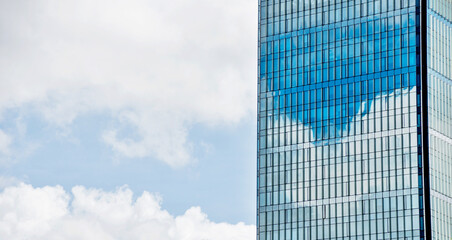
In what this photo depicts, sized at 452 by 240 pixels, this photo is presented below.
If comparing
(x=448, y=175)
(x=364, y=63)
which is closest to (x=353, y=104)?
(x=364, y=63)

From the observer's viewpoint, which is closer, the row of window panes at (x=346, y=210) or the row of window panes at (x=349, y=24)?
the row of window panes at (x=346, y=210)

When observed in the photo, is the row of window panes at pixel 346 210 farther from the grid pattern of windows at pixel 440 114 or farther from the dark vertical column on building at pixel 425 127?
the grid pattern of windows at pixel 440 114

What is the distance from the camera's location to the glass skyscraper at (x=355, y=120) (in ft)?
581

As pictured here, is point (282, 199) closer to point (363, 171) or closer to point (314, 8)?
point (363, 171)

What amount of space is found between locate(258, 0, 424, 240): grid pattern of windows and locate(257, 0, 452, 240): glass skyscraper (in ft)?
0.52

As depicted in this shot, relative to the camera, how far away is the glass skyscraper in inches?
6969

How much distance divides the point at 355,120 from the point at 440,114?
12842 millimetres

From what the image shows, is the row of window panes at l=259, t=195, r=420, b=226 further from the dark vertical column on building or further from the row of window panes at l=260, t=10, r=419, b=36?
the row of window panes at l=260, t=10, r=419, b=36

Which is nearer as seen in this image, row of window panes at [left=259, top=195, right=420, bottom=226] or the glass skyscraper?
row of window panes at [left=259, top=195, right=420, bottom=226]

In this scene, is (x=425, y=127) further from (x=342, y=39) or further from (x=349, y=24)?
(x=349, y=24)

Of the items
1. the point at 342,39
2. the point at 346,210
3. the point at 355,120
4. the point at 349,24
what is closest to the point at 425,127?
the point at 355,120

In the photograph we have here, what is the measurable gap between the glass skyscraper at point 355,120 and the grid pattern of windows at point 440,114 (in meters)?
0.15

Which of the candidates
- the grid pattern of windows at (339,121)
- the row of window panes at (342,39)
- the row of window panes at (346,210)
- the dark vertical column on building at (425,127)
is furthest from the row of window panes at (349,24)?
the row of window panes at (346,210)

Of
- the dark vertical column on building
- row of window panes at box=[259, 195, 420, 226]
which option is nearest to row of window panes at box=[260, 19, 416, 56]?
the dark vertical column on building
